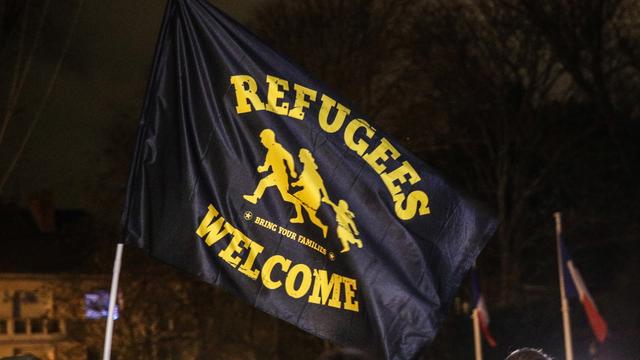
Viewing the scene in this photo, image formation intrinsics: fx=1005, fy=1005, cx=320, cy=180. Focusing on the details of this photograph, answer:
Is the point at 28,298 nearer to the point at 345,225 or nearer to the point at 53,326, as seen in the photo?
the point at 53,326

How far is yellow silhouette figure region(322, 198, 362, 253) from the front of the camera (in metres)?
4.99

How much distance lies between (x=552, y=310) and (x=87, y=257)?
34.6 feet

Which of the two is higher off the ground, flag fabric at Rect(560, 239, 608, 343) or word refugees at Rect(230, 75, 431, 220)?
word refugees at Rect(230, 75, 431, 220)

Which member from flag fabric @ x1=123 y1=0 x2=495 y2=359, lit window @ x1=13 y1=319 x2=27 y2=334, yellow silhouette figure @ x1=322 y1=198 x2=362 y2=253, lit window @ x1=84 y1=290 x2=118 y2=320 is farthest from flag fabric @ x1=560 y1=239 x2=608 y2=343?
lit window @ x1=13 y1=319 x2=27 y2=334

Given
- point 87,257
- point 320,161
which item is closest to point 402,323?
point 320,161

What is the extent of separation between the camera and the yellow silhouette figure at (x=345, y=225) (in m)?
4.99

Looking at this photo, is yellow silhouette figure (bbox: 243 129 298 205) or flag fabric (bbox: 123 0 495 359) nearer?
flag fabric (bbox: 123 0 495 359)

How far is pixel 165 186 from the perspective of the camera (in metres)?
4.84

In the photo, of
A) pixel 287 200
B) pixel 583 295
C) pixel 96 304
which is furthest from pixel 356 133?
pixel 96 304

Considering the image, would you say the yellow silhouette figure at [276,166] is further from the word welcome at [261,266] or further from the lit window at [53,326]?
the lit window at [53,326]

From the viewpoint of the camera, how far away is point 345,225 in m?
5.03

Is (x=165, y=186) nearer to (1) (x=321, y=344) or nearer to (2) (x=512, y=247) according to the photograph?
(1) (x=321, y=344)

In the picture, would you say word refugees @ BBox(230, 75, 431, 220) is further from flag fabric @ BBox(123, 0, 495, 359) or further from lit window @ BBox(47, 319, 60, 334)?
lit window @ BBox(47, 319, 60, 334)

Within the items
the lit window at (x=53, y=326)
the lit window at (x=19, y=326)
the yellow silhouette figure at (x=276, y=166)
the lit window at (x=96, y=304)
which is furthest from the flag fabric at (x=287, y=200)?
the lit window at (x=19, y=326)
